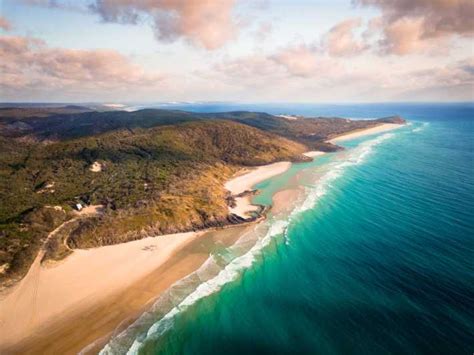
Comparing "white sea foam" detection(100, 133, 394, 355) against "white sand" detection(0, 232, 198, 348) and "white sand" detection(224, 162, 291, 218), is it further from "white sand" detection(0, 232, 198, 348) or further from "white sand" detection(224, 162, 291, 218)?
"white sand" detection(224, 162, 291, 218)

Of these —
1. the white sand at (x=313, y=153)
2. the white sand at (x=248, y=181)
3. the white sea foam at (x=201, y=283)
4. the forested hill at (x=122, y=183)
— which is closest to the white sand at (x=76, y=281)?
the forested hill at (x=122, y=183)

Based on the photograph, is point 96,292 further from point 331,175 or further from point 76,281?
point 331,175

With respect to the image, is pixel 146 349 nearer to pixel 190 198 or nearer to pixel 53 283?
pixel 53 283

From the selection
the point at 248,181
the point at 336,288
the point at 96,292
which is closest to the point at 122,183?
the point at 248,181

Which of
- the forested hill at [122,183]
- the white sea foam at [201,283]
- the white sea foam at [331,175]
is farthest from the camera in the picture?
the white sea foam at [331,175]

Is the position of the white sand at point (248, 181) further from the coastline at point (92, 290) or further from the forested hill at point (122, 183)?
the coastline at point (92, 290)

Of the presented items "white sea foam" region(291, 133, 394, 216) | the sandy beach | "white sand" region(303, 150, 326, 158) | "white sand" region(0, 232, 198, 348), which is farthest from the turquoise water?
"white sand" region(303, 150, 326, 158)
